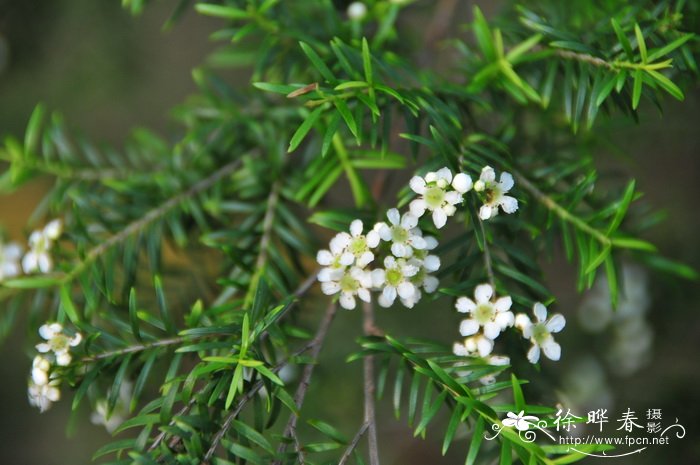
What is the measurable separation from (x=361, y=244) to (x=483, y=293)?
14 centimetres

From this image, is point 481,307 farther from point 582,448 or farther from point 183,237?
point 183,237

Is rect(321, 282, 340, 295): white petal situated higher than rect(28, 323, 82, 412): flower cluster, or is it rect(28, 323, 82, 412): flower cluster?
rect(321, 282, 340, 295): white petal

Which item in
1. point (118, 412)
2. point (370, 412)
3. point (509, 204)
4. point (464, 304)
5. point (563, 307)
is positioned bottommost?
point (563, 307)

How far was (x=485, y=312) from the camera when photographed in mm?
640

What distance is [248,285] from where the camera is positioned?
0.79 m

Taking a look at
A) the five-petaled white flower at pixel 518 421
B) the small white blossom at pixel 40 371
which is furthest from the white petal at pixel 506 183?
the small white blossom at pixel 40 371

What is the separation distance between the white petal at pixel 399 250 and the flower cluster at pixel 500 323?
0.09 m

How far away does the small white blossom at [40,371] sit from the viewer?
65 cm

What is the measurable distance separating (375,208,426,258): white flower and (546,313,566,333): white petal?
0.16 metres

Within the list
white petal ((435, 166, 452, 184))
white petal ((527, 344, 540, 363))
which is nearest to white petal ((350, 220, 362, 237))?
white petal ((435, 166, 452, 184))

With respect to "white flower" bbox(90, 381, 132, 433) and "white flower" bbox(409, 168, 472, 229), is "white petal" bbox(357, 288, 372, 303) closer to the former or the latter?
"white flower" bbox(409, 168, 472, 229)

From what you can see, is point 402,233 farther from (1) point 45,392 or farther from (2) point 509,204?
(1) point 45,392

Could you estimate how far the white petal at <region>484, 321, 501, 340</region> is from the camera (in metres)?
0.62

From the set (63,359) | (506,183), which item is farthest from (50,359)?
(506,183)
